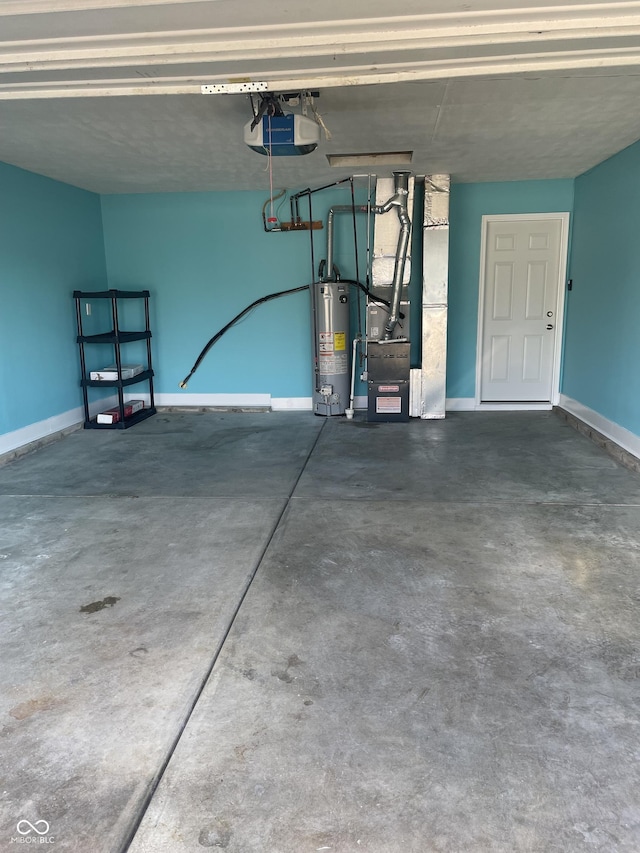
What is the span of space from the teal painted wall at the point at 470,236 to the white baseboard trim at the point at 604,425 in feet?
3.31

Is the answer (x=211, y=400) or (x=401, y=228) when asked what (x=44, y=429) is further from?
(x=401, y=228)

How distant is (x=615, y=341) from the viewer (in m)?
4.74

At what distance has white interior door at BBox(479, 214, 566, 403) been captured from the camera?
5980 millimetres

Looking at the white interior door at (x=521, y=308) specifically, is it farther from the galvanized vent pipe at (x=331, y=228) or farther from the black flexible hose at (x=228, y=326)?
the black flexible hose at (x=228, y=326)

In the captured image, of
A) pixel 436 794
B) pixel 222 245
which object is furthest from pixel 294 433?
pixel 436 794

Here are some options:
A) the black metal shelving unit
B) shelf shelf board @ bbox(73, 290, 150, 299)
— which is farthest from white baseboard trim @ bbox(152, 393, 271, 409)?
shelf shelf board @ bbox(73, 290, 150, 299)

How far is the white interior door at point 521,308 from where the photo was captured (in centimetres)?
598

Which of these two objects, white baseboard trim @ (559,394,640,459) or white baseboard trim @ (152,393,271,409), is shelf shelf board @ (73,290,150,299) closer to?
white baseboard trim @ (152,393,271,409)

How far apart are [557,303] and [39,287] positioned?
204 inches

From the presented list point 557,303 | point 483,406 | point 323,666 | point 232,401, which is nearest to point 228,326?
point 232,401

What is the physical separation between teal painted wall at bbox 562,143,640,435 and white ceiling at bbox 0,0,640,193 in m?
0.31

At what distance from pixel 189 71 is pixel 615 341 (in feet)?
12.6

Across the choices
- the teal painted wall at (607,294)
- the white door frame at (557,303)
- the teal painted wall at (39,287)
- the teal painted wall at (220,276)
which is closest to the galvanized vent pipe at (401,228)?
the teal painted wall at (220,276)

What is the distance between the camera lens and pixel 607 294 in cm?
492
